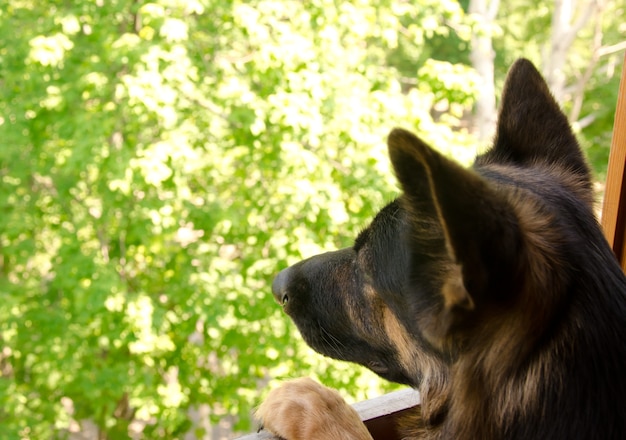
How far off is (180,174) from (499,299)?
3516mm

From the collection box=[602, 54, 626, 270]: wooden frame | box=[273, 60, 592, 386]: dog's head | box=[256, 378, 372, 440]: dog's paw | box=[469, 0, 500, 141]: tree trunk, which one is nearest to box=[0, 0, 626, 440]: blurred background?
box=[469, 0, 500, 141]: tree trunk

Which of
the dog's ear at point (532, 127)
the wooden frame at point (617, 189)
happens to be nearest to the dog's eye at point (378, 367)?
the dog's ear at point (532, 127)

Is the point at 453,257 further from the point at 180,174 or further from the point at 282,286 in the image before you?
the point at 180,174

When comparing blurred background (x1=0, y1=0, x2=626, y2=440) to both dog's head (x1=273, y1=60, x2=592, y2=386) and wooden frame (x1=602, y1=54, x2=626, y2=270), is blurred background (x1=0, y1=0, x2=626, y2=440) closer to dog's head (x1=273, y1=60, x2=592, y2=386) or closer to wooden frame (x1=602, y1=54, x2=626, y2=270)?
wooden frame (x1=602, y1=54, x2=626, y2=270)

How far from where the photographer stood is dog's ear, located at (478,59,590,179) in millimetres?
1283

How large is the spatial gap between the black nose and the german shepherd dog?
0.25 metres

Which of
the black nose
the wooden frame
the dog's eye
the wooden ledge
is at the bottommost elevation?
the wooden ledge

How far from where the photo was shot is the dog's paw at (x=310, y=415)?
1.24 m

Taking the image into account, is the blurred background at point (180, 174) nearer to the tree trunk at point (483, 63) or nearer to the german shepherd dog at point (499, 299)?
the tree trunk at point (483, 63)

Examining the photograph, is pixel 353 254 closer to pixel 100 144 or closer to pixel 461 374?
pixel 461 374

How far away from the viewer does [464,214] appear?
748mm

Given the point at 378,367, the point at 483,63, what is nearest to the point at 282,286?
the point at 378,367

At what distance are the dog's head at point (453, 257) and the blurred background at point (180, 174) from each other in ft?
8.33

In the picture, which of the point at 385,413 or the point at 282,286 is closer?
the point at 385,413
